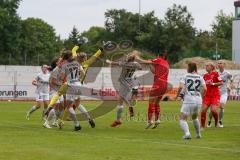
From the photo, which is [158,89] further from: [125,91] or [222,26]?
[222,26]

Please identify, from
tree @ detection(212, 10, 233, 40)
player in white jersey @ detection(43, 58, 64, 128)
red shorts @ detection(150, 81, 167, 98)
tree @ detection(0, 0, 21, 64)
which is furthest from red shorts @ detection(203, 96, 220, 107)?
tree @ detection(212, 10, 233, 40)

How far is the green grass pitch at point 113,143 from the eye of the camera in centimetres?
1500

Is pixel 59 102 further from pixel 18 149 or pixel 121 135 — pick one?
A: pixel 18 149

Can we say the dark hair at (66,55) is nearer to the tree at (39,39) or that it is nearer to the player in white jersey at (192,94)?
the player in white jersey at (192,94)

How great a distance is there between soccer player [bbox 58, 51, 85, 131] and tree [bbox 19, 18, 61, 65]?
273 ft

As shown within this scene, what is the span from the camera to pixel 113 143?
698 inches

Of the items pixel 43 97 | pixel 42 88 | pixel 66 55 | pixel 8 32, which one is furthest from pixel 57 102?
pixel 8 32

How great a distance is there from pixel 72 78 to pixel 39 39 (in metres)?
134

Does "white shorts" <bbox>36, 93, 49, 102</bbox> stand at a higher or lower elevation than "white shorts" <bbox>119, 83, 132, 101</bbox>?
lower

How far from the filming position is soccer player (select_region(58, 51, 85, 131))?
21.5 m

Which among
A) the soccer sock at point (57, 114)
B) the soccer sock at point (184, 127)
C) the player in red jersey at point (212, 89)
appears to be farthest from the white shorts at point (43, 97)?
the soccer sock at point (184, 127)

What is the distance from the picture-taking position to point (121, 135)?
20.3m

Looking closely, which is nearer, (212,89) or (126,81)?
(126,81)

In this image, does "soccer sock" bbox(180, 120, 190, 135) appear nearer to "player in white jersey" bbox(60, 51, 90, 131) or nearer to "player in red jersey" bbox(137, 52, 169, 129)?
"player in white jersey" bbox(60, 51, 90, 131)
